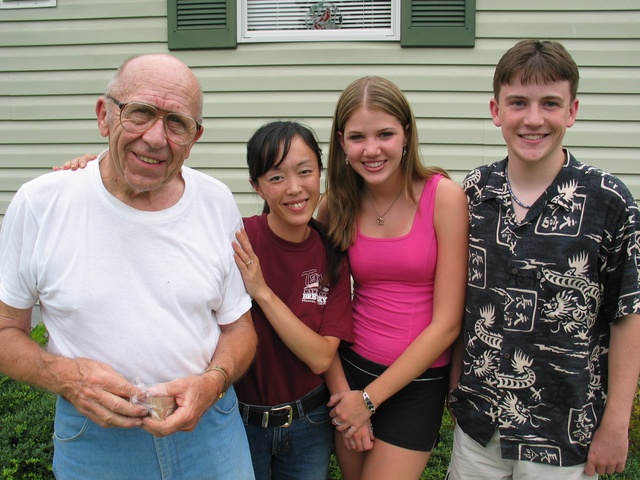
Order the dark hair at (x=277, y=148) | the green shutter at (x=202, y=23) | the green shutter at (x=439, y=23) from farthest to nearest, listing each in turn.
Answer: the green shutter at (x=202, y=23), the green shutter at (x=439, y=23), the dark hair at (x=277, y=148)

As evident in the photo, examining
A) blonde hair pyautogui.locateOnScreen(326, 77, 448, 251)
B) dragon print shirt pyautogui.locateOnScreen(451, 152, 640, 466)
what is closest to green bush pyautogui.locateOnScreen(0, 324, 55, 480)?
blonde hair pyautogui.locateOnScreen(326, 77, 448, 251)

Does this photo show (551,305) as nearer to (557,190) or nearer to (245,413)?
(557,190)

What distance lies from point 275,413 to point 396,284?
0.70 metres

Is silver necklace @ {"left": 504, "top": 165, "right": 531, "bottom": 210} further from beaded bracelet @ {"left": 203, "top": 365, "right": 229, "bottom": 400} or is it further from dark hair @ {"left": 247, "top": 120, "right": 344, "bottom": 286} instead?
beaded bracelet @ {"left": 203, "top": 365, "right": 229, "bottom": 400}

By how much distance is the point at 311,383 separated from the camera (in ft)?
7.23

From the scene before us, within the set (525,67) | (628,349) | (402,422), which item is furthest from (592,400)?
(525,67)

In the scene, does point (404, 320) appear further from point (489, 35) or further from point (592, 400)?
point (489, 35)

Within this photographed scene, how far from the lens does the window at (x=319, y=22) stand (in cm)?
448

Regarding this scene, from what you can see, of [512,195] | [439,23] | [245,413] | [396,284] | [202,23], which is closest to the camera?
[512,195]

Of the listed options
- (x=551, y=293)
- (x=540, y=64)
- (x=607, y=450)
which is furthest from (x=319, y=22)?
(x=607, y=450)

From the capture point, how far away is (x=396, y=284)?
2.26 m

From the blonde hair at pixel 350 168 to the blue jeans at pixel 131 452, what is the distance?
0.93 m

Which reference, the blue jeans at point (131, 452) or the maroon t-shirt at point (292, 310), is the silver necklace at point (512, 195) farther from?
the blue jeans at point (131, 452)

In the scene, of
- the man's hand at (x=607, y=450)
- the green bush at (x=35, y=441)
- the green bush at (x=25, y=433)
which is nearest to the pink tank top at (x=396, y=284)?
the man's hand at (x=607, y=450)
